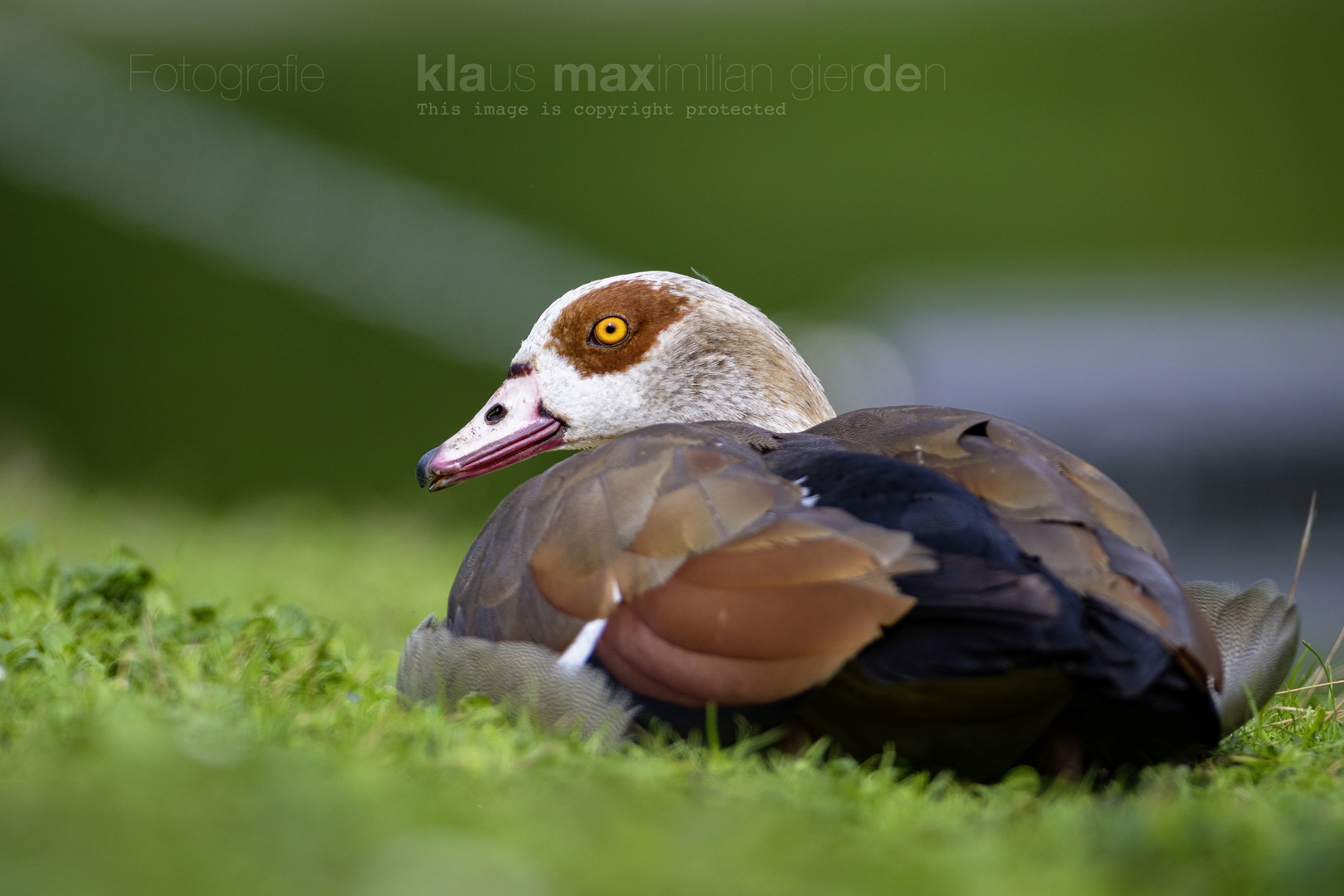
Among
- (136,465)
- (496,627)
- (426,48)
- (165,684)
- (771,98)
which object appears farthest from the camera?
(426,48)

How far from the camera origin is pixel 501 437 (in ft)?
11.6

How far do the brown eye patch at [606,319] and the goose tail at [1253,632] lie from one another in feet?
5.01

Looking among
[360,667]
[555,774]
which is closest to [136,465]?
[360,667]

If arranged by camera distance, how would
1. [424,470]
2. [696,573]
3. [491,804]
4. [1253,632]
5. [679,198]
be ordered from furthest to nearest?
[679,198], [424,470], [1253,632], [696,573], [491,804]

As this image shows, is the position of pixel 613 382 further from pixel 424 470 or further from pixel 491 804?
pixel 491 804

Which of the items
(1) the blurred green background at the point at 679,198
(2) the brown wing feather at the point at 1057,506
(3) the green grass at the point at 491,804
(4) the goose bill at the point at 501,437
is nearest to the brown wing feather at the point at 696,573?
(3) the green grass at the point at 491,804

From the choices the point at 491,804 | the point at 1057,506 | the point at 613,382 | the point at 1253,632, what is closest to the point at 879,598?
the point at 1057,506

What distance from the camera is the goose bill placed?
352 centimetres

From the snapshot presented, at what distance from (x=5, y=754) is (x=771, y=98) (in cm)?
1213

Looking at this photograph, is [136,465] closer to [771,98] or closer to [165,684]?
[165,684]

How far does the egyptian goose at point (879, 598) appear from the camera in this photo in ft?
6.41

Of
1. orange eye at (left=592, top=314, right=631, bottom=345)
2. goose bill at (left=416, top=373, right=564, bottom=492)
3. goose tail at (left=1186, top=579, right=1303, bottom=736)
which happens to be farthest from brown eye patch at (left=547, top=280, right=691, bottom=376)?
goose tail at (left=1186, top=579, right=1303, bottom=736)

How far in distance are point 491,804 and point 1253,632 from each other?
164 centimetres

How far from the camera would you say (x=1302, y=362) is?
270 inches
